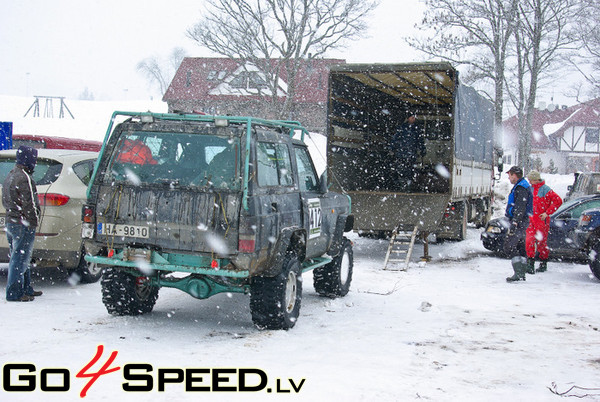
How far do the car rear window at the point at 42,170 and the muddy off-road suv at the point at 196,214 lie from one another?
1.98m

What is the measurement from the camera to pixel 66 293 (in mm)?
8344

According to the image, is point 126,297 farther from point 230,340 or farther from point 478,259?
point 478,259

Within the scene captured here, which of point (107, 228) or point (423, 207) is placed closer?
point (107, 228)

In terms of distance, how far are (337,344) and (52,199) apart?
401cm

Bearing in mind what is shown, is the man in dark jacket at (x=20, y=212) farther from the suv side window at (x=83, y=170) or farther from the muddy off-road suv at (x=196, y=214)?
the muddy off-road suv at (x=196, y=214)

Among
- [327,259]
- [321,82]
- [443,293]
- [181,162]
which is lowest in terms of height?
[443,293]

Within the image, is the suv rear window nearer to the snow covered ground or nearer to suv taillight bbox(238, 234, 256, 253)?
suv taillight bbox(238, 234, 256, 253)

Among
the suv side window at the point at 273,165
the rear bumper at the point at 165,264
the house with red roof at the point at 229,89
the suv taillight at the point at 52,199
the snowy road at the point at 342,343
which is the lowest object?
the snowy road at the point at 342,343

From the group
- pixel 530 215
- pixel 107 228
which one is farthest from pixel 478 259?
pixel 107 228

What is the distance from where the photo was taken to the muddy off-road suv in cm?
605

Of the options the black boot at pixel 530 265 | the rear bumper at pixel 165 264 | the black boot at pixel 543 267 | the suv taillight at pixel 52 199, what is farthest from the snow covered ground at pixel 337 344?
the black boot at pixel 543 267

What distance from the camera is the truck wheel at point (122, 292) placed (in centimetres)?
678

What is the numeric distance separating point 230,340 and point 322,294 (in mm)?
2713

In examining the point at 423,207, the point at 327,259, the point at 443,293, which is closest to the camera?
the point at 327,259
